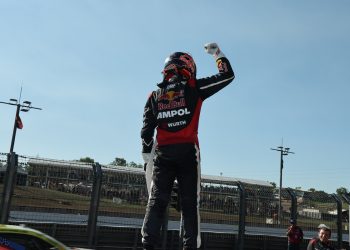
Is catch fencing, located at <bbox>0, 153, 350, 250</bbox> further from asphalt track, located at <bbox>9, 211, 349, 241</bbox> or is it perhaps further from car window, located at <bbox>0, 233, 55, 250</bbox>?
car window, located at <bbox>0, 233, 55, 250</bbox>

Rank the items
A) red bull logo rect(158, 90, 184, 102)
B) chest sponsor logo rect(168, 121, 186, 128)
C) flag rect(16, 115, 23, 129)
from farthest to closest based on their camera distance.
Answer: flag rect(16, 115, 23, 129), red bull logo rect(158, 90, 184, 102), chest sponsor logo rect(168, 121, 186, 128)

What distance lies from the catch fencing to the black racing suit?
5339 millimetres

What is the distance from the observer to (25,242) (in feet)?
15.3

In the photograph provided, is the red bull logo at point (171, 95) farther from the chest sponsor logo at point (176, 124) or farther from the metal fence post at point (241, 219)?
the metal fence post at point (241, 219)

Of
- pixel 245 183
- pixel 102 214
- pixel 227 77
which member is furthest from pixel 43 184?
pixel 227 77

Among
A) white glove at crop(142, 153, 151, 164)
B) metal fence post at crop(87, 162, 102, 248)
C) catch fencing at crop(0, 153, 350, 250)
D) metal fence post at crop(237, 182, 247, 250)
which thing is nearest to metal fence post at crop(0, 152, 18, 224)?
catch fencing at crop(0, 153, 350, 250)

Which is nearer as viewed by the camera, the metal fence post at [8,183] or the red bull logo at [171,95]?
the red bull logo at [171,95]

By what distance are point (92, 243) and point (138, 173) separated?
1.91 m

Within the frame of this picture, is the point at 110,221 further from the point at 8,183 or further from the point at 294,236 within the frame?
the point at 294,236

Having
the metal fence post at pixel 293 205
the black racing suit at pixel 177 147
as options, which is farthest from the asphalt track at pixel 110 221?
the black racing suit at pixel 177 147

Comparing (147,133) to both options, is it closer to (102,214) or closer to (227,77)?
(227,77)

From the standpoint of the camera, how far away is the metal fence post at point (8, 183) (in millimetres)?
9492

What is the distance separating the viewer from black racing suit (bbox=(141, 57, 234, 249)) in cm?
479

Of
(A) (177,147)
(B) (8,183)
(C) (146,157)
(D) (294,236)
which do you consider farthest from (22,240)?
(D) (294,236)
